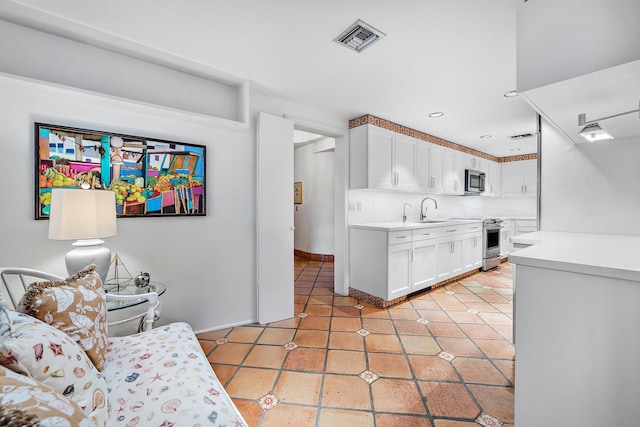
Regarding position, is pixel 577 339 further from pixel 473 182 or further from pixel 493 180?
pixel 493 180

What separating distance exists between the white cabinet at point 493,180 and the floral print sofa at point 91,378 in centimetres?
604

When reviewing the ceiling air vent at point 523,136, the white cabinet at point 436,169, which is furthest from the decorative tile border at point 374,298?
the ceiling air vent at point 523,136

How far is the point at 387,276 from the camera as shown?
2945 millimetres

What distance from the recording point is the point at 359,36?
1752mm

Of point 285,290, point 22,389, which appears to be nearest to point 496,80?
point 285,290

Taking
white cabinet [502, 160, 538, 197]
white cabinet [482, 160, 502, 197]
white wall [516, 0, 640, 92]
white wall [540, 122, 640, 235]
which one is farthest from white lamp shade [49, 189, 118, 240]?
white cabinet [502, 160, 538, 197]

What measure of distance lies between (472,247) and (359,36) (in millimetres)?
3830

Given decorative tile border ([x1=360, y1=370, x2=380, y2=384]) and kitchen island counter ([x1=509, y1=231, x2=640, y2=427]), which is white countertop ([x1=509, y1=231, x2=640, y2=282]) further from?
decorative tile border ([x1=360, y1=370, x2=380, y2=384])

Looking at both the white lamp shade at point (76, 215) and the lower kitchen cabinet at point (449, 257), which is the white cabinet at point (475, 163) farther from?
the white lamp shade at point (76, 215)

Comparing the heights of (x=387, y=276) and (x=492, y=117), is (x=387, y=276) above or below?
below

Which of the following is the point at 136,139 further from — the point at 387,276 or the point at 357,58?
the point at 387,276

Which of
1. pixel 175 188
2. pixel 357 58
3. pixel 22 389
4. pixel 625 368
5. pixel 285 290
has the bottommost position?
pixel 285 290

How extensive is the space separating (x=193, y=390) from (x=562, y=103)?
7.06 feet

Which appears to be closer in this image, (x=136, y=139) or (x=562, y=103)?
(x=562, y=103)
